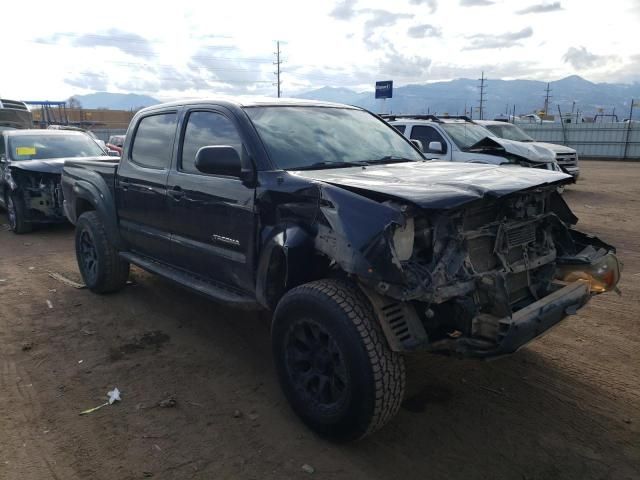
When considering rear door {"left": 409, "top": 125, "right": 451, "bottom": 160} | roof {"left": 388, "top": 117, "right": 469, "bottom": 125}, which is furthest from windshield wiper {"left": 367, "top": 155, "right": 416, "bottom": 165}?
roof {"left": 388, "top": 117, "right": 469, "bottom": 125}

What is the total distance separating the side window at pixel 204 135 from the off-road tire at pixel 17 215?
6.33m

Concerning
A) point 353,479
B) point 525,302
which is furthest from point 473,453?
point 525,302

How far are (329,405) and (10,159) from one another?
8.73 metres

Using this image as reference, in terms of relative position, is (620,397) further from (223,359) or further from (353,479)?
(223,359)

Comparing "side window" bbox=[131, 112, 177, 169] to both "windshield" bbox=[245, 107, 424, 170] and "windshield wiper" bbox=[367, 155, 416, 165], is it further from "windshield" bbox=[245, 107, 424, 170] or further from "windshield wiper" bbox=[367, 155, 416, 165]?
"windshield wiper" bbox=[367, 155, 416, 165]

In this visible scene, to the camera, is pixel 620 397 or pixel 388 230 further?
pixel 620 397

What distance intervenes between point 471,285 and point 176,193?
8.08 ft

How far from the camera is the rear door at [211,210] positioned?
3552mm

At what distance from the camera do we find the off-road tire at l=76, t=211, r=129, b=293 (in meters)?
5.38

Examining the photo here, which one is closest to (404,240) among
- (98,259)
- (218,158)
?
(218,158)

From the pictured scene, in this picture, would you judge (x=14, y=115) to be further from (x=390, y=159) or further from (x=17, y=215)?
(x=390, y=159)

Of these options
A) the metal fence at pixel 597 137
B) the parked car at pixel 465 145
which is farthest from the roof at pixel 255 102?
the metal fence at pixel 597 137

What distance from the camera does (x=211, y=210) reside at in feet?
12.5

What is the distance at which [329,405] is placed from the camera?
2.97m
